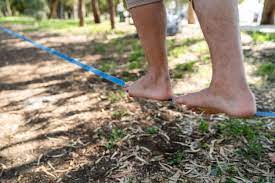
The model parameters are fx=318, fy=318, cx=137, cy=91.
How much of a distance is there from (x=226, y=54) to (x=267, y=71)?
191cm

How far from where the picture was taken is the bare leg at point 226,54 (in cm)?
103

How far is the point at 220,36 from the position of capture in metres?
1.04

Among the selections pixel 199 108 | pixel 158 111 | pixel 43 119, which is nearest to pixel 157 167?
pixel 199 108

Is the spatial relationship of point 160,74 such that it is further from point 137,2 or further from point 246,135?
point 246,135

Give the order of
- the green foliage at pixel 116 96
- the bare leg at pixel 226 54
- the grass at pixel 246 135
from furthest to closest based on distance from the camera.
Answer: the green foliage at pixel 116 96
the grass at pixel 246 135
the bare leg at pixel 226 54

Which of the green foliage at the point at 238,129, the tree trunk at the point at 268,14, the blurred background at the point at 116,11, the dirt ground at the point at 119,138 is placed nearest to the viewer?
the dirt ground at the point at 119,138

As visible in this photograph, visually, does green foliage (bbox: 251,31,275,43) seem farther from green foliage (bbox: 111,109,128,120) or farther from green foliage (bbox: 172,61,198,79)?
green foliage (bbox: 111,109,128,120)

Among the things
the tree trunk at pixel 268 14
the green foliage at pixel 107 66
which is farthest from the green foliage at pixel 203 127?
the tree trunk at pixel 268 14

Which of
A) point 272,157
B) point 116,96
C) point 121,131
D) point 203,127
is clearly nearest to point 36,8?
point 116,96

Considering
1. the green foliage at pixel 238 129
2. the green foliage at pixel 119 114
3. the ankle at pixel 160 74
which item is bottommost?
the green foliage at pixel 238 129

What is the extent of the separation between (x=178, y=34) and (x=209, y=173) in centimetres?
373

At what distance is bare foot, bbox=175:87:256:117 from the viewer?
1097 millimetres

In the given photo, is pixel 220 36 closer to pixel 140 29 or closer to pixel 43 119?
pixel 140 29

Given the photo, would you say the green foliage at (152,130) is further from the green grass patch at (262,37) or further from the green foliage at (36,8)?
the green foliage at (36,8)
